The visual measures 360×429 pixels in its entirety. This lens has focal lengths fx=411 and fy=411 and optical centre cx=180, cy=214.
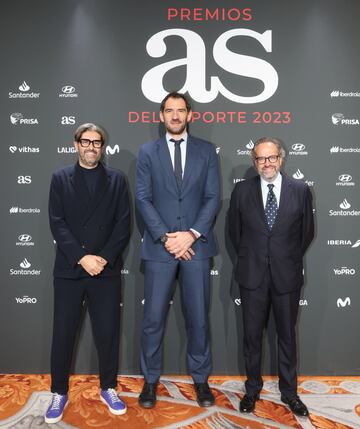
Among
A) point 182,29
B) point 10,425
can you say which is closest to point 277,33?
point 182,29

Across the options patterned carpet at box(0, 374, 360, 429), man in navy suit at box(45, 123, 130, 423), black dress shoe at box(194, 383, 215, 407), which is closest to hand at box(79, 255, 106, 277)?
man in navy suit at box(45, 123, 130, 423)

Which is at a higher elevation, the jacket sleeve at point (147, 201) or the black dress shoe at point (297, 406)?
the jacket sleeve at point (147, 201)

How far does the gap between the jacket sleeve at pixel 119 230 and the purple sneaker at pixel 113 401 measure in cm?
89

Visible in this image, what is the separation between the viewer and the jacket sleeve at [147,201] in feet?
8.93

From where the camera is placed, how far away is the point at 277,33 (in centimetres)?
324

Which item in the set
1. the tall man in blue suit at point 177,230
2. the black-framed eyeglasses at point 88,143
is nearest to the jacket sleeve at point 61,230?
the black-framed eyeglasses at point 88,143

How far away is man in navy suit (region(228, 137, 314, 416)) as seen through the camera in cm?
266

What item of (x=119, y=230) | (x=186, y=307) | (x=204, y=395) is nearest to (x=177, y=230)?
(x=119, y=230)

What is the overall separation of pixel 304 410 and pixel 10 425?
1879 mm

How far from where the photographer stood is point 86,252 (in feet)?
8.86

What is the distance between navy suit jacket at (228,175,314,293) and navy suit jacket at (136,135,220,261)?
0.23 meters

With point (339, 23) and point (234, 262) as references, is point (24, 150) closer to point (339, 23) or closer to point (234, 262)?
point (234, 262)

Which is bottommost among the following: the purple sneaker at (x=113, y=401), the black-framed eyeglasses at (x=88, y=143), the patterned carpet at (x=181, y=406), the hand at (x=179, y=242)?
the patterned carpet at (x=181, y=406)

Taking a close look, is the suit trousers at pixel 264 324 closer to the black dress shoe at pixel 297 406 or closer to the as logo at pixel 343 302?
the black dress shoe at pixel 297 406
